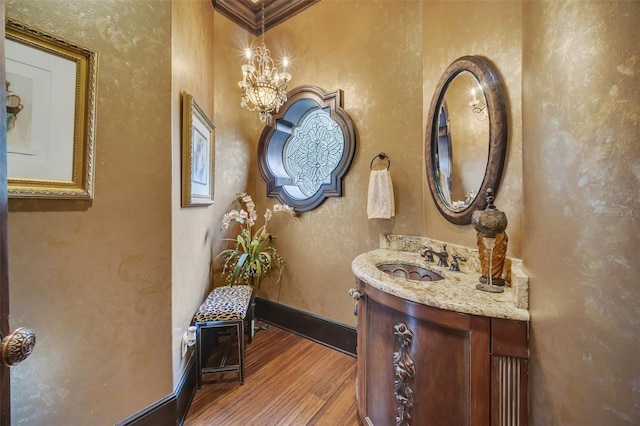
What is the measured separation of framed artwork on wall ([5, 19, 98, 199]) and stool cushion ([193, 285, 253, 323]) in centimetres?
108

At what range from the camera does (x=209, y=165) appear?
2207 millimetres

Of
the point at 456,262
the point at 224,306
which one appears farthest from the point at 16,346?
the point at 456,262

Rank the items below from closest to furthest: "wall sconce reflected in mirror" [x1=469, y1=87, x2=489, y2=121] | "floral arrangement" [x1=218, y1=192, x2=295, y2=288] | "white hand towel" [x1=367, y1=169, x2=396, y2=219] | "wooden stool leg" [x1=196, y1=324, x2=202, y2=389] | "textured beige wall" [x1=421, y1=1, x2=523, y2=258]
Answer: "textured beige wall" [x1=421, y1=1, x2=523, y2=258]
"wall sconce reflected in mirror" [x1=469, y1=87, x2=489, y2=121]
"wooden stool leg" [x1=196, y1=324, x2=202, y2=389]
"white hand towel" [x1=367, y1=169, x2=396, y2=219]
"floral arrangement" [x1=218, y1=192, x2=295, y2=288]

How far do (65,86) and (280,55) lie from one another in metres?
2.18

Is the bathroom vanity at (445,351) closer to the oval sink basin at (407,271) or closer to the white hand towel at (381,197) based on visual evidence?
the oval sink basin at (407,271)

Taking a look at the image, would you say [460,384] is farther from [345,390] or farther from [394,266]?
[345,390]

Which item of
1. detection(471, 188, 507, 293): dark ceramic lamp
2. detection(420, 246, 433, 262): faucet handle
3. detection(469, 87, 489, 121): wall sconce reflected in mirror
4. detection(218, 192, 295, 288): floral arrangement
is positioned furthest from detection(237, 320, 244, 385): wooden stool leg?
detection(469, 87, 489, 121): wall sconce reflected in mirror

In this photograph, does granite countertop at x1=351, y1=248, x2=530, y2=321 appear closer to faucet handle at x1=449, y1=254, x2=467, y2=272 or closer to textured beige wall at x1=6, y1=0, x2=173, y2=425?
faucet handle at x1=449, y1=254, x2=467, y2=272

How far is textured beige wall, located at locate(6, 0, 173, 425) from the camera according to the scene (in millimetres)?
→ 1039

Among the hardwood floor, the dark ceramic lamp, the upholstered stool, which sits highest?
the dark ceramic lamp

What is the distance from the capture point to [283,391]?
1.79 metres

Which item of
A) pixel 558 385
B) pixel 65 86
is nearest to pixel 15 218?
pixel 65 86

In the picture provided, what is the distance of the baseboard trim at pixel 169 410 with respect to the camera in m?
1.29

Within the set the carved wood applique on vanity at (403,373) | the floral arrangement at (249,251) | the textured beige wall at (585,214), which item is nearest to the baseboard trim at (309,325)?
the floral arrangement at (249,251)
